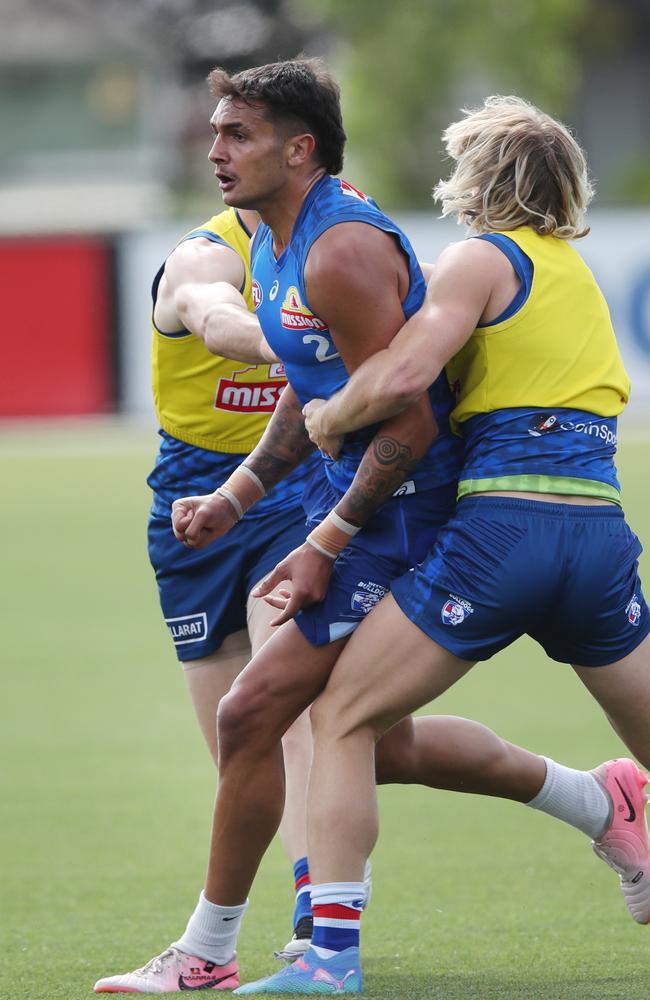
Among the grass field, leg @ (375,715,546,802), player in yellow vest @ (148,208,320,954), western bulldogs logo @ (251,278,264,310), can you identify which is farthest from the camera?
player in yellow vest @ (148,208,320,954)

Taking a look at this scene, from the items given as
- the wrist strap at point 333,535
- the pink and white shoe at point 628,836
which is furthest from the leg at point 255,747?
the pink and white shoe at point 628,836

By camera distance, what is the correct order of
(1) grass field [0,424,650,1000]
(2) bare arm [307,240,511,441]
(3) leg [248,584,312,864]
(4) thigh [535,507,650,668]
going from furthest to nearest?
(3) leg [248,584,312,864] < (1) grass field [0,424,650,1000] < (4) thigh [535,507,650,668] < (2) bare arm [307,240,511,441]

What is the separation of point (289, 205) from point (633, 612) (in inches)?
53.3

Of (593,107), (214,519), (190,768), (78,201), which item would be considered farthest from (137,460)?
(78,201)

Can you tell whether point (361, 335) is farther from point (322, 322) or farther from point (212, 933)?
point (212, 933)

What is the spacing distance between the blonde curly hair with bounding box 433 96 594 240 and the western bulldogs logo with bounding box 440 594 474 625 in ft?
3.07

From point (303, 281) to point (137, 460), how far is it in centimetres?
1704

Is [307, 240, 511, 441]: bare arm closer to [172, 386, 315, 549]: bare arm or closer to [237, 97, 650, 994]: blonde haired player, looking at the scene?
[237, 97, 650, 994]: blonde haired player

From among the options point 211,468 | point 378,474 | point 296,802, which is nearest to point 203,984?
point 296,802

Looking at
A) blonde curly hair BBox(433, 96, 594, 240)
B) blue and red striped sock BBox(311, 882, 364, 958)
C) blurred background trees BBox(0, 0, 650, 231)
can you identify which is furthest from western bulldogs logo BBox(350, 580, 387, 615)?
blurred background trees BBox(0, 0, 650, 231)

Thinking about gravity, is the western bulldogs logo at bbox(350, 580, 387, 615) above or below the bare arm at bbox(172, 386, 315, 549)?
below

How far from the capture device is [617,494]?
4.63m

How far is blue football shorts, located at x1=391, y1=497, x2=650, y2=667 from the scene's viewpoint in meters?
4.45

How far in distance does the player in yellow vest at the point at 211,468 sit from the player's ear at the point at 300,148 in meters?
0.88
